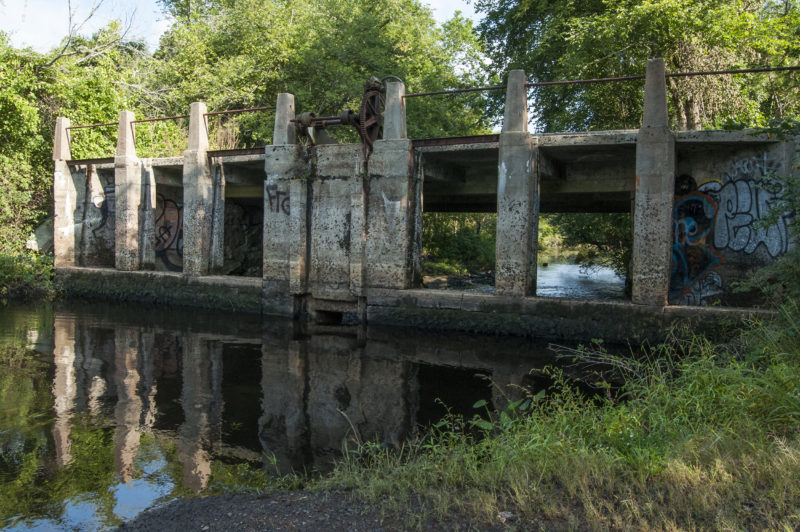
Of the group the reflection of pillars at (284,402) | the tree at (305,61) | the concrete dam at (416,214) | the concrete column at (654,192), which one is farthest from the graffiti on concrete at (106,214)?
Result: the concrete column at (654,192)

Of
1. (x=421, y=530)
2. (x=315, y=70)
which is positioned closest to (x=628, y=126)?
Answer: (x=315, y=70)

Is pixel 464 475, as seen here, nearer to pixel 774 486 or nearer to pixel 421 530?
pixel 421 530

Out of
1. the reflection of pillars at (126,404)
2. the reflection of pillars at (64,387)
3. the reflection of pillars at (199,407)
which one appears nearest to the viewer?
the reflection of pillars at (199,407)

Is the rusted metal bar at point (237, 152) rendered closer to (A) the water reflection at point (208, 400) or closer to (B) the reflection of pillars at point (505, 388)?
(A) the water reflection at point (208, 400)

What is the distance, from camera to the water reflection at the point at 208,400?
541cm

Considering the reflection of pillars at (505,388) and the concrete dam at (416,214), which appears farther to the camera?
the concrete dam at (416,214)

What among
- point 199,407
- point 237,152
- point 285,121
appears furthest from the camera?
point 237,152

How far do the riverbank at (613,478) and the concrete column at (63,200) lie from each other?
638 inches

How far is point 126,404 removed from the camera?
25.9 ft

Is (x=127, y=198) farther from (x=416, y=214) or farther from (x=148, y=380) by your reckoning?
(x=148, y=380)

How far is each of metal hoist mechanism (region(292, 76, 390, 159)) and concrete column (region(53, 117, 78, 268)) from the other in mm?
8822

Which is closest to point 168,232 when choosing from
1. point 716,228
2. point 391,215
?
point 391,215

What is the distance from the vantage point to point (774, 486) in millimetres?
3586

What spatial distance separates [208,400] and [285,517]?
4.43 m
